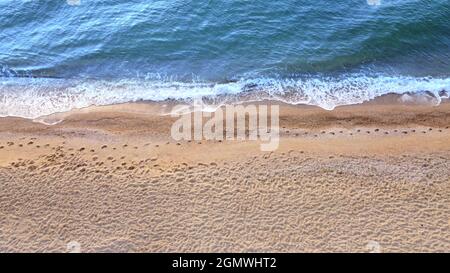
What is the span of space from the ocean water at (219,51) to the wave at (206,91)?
0.04 meters

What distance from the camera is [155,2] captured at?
73.8 feet

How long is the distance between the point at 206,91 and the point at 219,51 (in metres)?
2.71

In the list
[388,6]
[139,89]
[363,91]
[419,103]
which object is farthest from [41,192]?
[388,6]

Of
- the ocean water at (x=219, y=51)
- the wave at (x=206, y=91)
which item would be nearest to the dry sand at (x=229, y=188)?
the wave at (x=206, y=91)

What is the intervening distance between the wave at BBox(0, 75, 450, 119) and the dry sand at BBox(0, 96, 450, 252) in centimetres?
140

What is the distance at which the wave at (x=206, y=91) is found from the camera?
17.0 metres

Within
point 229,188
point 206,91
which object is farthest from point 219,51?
point 229,188

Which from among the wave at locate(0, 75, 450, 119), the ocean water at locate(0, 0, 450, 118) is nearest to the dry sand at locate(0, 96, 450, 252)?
the wave at locate(0, 75, 450, 119)

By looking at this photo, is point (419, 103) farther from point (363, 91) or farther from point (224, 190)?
point (224, 190)

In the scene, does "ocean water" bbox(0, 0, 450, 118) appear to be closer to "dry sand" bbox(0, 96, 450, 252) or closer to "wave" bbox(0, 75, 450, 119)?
"wave" bbox(0, 75, 450, 119)

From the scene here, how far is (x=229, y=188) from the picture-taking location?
12602 millimetres

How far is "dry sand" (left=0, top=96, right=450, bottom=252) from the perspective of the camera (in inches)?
444

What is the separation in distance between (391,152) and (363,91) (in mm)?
4120

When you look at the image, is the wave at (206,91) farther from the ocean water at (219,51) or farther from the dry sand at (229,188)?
the dry sand at (229,188)
